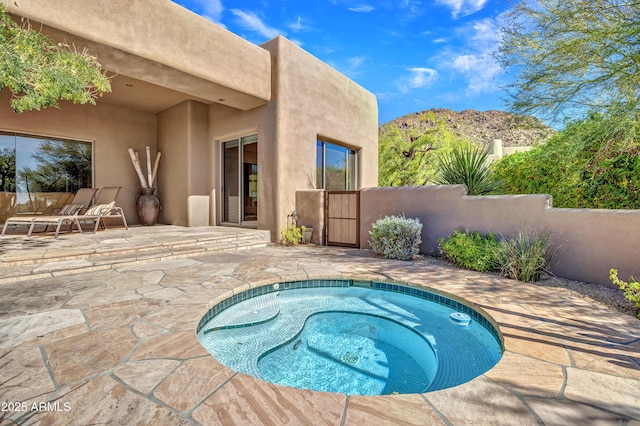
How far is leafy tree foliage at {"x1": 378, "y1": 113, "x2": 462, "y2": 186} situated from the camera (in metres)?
16.7

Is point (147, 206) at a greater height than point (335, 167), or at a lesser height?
lesser

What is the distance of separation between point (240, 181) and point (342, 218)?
3.17m

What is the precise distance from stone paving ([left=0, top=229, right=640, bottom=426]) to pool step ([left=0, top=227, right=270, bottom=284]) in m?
0.43

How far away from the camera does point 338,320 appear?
141 inches

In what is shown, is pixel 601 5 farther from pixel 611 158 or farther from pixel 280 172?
pixel 280 172

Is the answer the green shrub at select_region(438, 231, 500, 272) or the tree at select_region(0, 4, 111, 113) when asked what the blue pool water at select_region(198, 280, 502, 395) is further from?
the tree at select_region(0, 4, 111, 113)

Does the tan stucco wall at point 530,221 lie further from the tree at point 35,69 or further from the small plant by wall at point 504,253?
the tree at point 35,69

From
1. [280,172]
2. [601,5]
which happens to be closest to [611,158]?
[601,5]

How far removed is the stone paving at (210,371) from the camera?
159 centimetres

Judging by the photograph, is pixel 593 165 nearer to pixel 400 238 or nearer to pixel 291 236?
pixel 400 238

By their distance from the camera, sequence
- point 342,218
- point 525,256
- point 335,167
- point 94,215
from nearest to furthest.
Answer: point 525,256 < point 94,215 < point 342,218 < point 335,167

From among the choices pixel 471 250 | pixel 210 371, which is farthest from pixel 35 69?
pixel 471 250

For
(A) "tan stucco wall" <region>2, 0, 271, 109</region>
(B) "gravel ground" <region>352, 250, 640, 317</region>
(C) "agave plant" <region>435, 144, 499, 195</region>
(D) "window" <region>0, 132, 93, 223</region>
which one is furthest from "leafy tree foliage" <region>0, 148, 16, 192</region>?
(B) "gravel ground" <region>352, 250, 640, 317</region>

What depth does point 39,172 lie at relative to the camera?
7.84m
